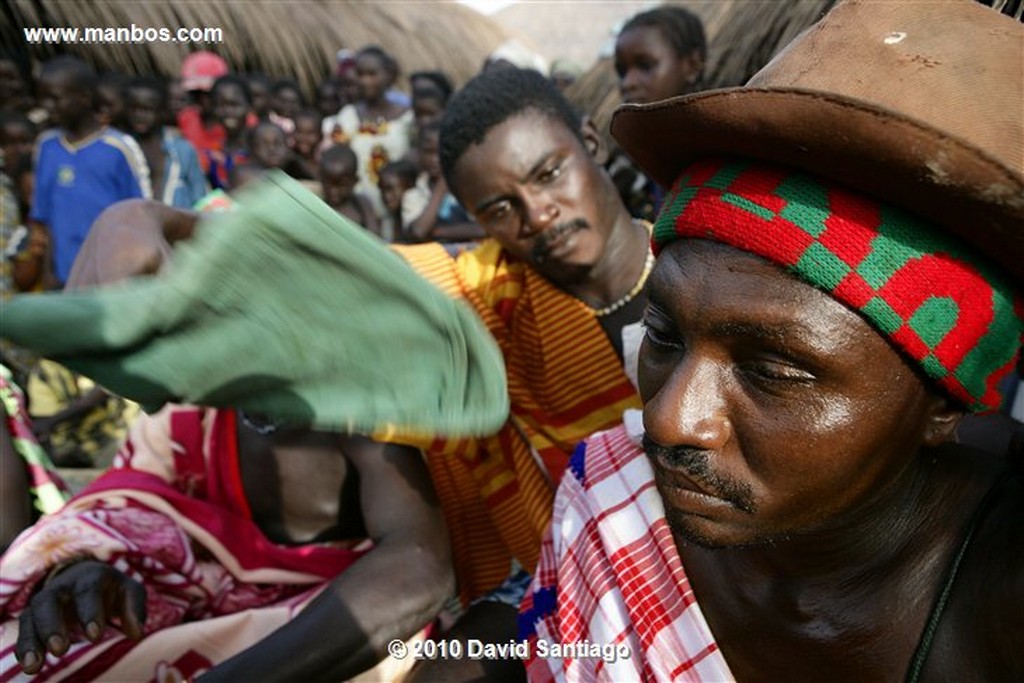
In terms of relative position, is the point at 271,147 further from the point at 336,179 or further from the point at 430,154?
the point at 430,154

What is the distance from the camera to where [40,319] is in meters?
0.77

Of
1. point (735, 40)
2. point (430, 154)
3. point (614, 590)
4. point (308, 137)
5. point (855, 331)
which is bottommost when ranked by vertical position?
point (308, 137)

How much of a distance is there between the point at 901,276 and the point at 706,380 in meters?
0.23

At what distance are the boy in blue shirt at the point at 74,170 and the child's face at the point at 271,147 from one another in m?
0.80

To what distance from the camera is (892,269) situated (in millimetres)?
913

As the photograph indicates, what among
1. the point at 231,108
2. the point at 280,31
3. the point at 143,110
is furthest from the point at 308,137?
the point at 280,31

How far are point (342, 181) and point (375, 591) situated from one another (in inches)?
159

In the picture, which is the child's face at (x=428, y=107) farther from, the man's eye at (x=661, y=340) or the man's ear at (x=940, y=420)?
the man's ear at (x=940, y=420)

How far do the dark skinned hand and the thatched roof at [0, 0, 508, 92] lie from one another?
7064 mm

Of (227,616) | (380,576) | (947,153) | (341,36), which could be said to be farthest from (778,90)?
(341,36)

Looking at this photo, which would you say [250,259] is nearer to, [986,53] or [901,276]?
[901,276]

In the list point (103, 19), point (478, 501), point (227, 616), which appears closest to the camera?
point (227, 616)

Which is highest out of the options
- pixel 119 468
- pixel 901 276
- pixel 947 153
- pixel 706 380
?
pixel 947 153

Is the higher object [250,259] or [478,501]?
[250,259]
